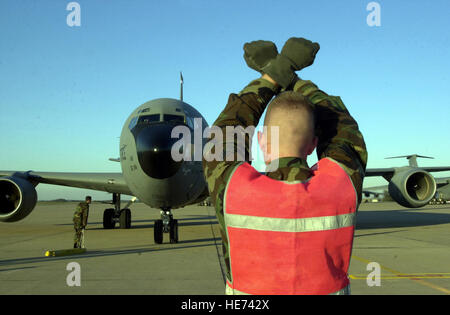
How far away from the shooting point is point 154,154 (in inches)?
336

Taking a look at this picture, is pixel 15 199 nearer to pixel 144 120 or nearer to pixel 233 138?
pixel 144 120

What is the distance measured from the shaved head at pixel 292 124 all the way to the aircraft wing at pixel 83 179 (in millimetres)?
12891

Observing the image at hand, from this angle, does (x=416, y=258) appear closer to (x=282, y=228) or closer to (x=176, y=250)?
(x=176, y=250)

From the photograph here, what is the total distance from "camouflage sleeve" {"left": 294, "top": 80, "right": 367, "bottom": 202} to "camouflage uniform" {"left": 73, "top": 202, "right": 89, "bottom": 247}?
8883mm

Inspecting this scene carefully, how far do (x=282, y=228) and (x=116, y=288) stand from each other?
4.46 metres

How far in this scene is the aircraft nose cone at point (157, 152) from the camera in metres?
8.55

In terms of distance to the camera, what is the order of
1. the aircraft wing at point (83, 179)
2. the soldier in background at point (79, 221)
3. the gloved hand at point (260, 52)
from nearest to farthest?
the gloved hand at point (260, 52), the soldier in background at point (79, 221), the aircraft wing at point (83, 179)

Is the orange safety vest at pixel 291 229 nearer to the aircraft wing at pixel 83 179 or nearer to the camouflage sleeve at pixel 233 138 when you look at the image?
the camouflage sleeve at pixel 233 138

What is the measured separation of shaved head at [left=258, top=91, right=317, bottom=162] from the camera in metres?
1.48
